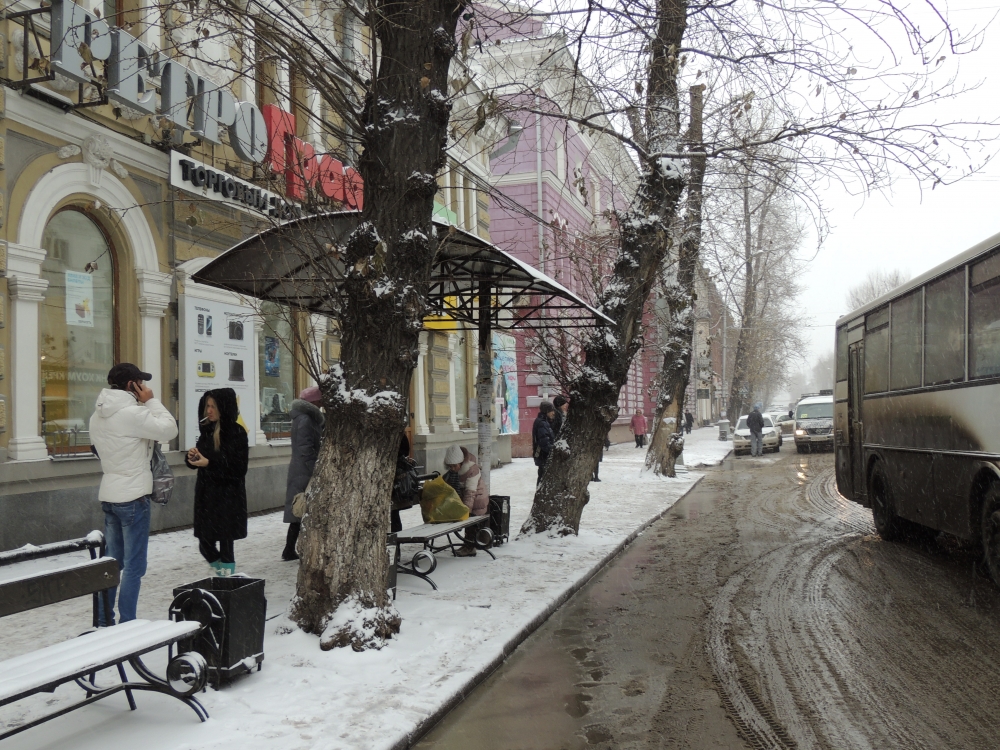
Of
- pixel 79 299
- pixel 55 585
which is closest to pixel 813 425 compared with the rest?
pixel 79 299

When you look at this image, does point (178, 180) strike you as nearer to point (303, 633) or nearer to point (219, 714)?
point (303, 633)

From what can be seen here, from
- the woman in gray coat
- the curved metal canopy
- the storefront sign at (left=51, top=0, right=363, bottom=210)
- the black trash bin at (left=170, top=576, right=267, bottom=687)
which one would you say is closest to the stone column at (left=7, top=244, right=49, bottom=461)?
the storefront sign at (left=51, top=0, right=363, bottom=210)

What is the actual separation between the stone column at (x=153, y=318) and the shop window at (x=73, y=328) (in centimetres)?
37

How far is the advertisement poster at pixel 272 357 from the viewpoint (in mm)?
14516

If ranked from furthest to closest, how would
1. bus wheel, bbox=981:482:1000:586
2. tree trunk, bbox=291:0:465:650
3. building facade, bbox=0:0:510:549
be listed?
building facade, bbox=0:0:510:549
bus wheel, bbox=981:482:1000:586
tree trunk, bbox=291:0:465:650

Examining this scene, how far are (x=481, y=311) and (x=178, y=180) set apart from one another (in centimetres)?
475

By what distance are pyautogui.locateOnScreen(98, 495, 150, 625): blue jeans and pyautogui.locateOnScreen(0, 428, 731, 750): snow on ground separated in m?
0.54

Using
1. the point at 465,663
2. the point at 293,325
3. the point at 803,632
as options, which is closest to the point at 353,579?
the point at 465,663

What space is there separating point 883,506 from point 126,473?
8.51 metres

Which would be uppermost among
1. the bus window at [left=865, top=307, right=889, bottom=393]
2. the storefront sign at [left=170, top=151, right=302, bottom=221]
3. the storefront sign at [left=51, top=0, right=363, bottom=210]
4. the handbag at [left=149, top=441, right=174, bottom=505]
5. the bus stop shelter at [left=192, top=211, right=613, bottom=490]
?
the storefront sign at [left=51, top=0, right=363, bottom=210]

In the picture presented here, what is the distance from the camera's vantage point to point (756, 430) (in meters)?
32.5

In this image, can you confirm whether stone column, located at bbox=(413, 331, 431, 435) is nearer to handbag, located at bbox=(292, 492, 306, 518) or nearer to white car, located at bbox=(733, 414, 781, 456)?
handbag, located at bbox=(292, 492, 306, 518)

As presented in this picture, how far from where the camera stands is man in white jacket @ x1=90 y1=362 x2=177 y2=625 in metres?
5.79

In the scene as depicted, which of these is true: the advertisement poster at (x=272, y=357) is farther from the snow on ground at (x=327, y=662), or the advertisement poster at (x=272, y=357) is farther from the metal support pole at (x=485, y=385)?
the metal support pole at (x=485, y=385)
